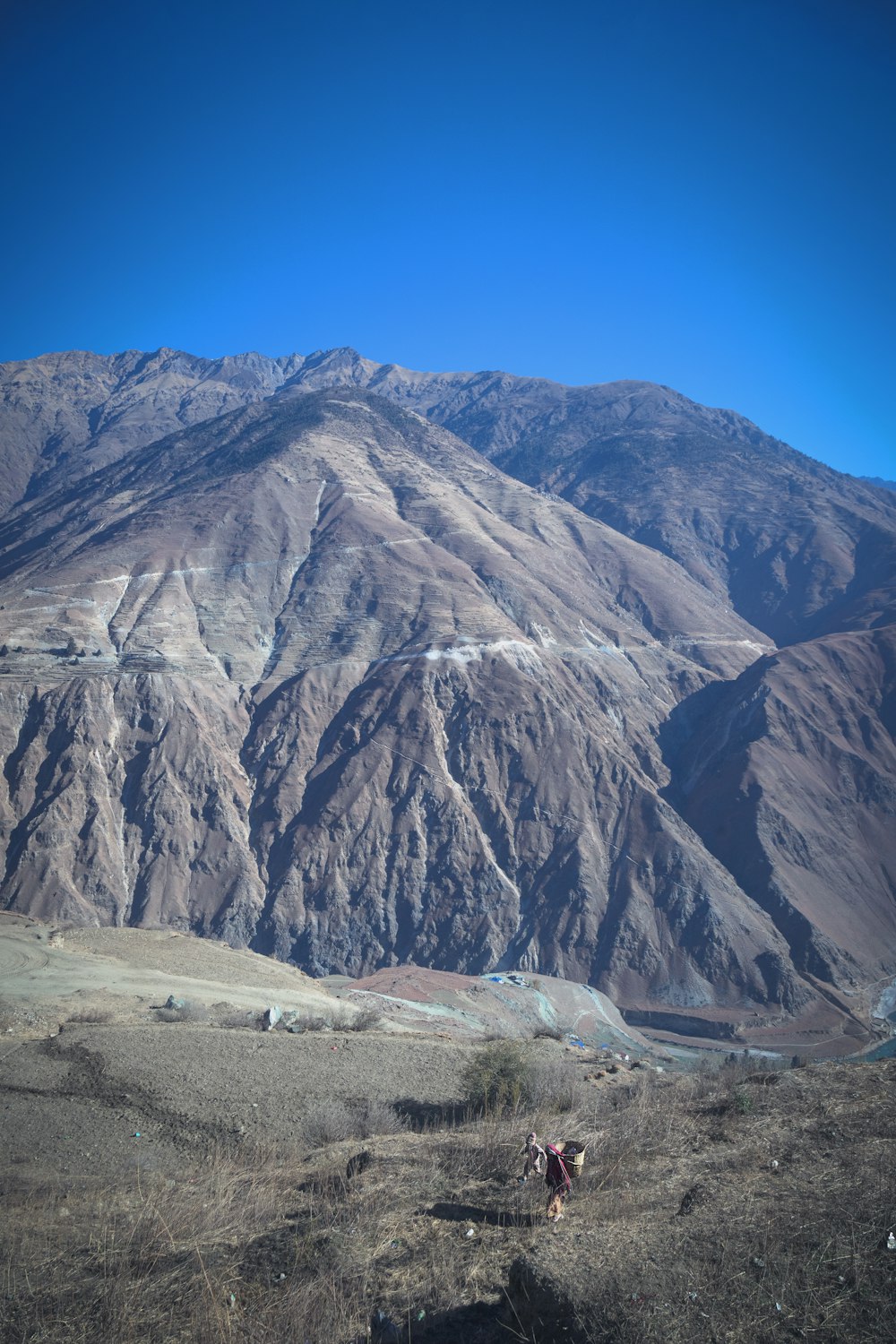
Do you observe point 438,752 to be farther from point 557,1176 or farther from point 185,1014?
point 557,1176

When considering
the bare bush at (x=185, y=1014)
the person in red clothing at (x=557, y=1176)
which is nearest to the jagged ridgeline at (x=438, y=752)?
the bare bush at (x=185, y=1014)

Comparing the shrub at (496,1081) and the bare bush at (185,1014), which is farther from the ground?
the shrub at (496,1081)

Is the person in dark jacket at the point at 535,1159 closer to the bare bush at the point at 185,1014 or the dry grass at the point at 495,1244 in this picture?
the dry grass at the point at 495,1244

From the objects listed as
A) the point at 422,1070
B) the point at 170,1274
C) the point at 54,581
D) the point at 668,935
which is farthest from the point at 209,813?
the point at 170,1274

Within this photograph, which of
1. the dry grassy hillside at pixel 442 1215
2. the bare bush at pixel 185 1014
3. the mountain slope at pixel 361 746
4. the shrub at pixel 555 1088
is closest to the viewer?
the dry grassy hillside at pixel 442 1215

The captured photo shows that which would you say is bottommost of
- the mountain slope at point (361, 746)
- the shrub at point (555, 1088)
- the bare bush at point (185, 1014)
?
the bare bush at point (185, 1014)

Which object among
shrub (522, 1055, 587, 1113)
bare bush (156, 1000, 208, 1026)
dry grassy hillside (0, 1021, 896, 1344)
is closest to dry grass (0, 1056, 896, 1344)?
dry grassy hillside (0, 1021, 896, 1344)

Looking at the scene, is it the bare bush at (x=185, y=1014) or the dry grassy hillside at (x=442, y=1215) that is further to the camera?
the bare bush at (x=185, y=1014)
